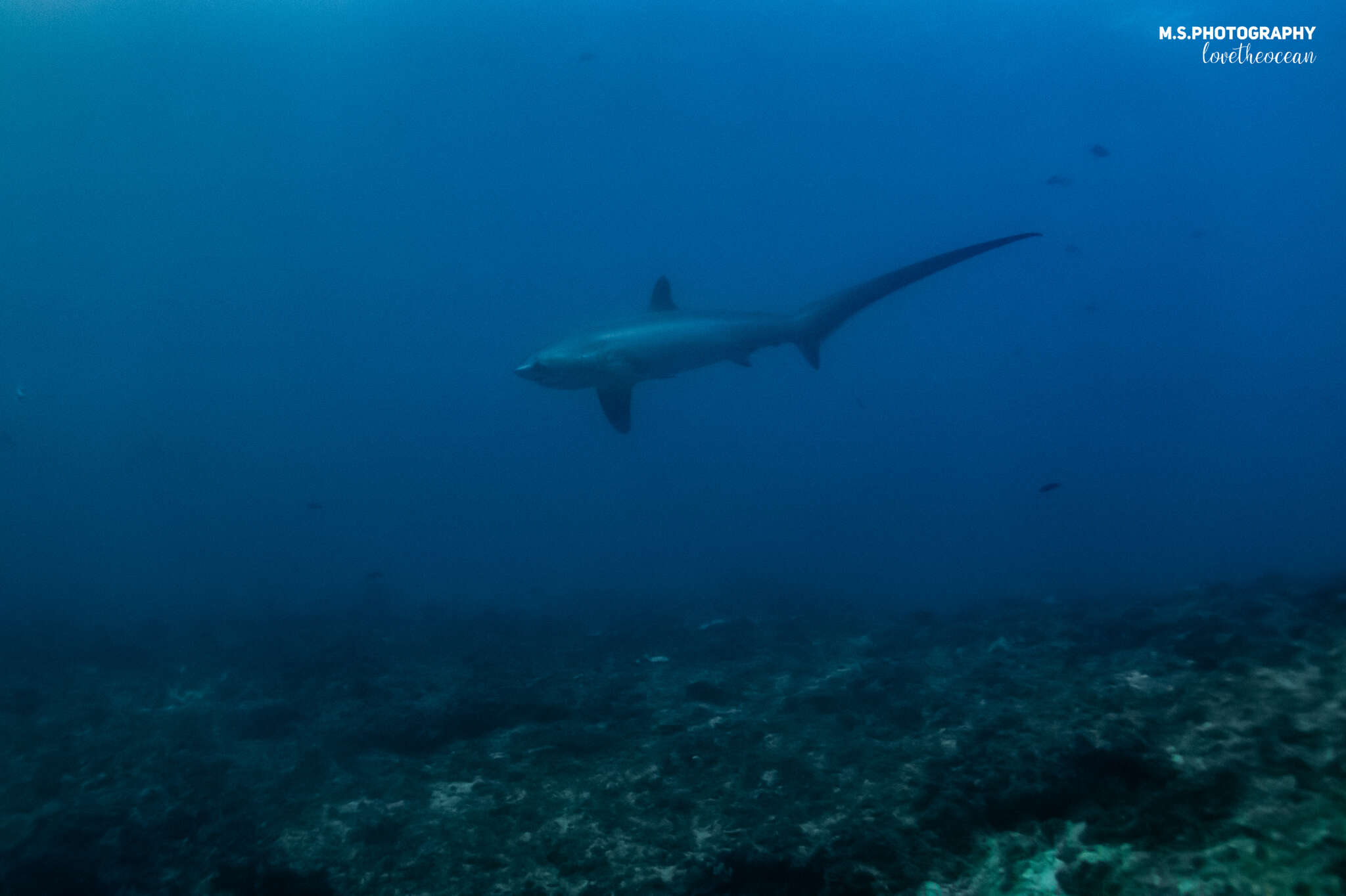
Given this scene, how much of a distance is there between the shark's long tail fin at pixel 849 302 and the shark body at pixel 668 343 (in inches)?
0.5

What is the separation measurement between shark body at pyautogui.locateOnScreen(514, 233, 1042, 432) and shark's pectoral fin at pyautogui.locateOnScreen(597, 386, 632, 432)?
1cm

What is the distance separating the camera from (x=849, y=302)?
34.2ft

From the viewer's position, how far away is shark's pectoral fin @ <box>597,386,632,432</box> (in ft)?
36.7

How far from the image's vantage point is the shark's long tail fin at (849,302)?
9.23 metres

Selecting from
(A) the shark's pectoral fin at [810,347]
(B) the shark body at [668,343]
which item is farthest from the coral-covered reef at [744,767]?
Answer: (A) the shark's pectoral fin at [810,347]

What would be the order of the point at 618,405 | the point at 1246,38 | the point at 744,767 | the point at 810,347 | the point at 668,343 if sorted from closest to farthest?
the point at 744,767 < the point at 668,343 < the point at 810,347 < the point at 618,405 < the point at 1246,38

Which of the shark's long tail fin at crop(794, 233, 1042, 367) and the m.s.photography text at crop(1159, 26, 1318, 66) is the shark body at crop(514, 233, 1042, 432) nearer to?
the shark's long tail fin at crop(794, 233, 1042, 367)

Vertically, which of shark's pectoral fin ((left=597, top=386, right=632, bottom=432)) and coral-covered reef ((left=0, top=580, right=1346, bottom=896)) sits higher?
shark's pectoral fin ((left=597, top=386, right=632, bottom=432))

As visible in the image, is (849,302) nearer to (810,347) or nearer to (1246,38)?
(810,347)

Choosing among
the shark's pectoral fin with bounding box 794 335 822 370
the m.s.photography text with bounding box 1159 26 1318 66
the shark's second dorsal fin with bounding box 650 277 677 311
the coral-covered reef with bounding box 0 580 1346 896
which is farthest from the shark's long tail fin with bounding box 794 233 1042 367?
the m.s.photography text with bounding box 1159 26 1318 66

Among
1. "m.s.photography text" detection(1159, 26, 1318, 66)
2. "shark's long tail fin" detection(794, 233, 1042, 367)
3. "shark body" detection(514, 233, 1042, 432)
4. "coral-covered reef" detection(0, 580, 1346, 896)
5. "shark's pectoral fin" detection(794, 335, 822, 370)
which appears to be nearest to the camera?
"coral-covered reef" detection(0, 580, 1346, 896)

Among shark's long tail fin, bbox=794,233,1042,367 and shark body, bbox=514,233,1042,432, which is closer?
shark's long tail fin, bbox=794,233,1042,367

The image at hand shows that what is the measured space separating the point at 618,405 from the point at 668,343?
1.35 m

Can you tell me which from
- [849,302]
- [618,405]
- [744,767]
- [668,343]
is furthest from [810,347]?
[744,767]
